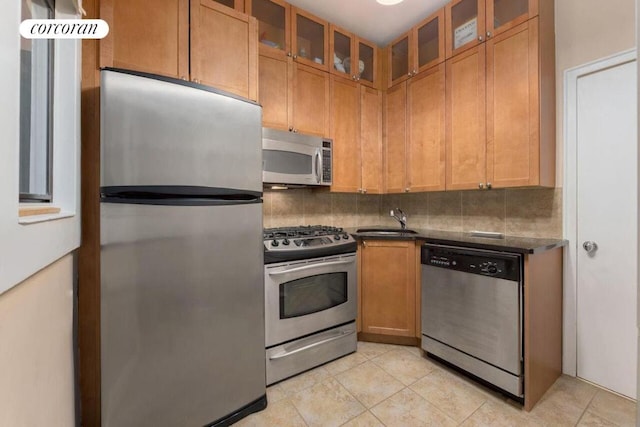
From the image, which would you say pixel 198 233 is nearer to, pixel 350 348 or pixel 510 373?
pixel 350 348

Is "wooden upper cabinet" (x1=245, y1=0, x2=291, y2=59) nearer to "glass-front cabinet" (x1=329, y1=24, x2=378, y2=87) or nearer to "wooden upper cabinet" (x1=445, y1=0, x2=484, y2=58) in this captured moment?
"glass-front cabinet" (x1=329, y1=24, x2=378, y2=87)

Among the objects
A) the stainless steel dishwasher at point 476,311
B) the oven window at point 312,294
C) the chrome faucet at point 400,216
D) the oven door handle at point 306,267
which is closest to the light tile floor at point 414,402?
the stainless steel dishwasher at point 476,311

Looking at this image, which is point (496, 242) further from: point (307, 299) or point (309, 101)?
point (309, 101)

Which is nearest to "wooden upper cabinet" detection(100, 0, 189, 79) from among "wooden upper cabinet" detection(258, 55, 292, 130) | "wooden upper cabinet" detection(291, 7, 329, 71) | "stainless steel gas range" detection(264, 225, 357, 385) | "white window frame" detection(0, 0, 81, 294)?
"white window frame" detection(0, 0, 81, 294)

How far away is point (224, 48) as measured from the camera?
5.44 ft

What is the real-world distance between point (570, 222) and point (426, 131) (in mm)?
1203

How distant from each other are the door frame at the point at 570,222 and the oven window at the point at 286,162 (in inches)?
69.5

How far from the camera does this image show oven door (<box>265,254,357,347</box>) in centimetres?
173

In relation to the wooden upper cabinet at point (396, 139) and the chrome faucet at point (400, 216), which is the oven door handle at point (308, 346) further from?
the wooden upper cabinet at point (396, 139)

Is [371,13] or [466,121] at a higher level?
[371,13]

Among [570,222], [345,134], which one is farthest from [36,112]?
[570,222]

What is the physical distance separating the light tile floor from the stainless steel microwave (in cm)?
139

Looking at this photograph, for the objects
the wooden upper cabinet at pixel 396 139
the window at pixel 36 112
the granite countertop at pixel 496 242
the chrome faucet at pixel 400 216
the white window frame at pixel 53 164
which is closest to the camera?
the white window frame at pixel 53 164

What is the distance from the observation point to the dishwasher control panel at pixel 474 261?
1559 mm
